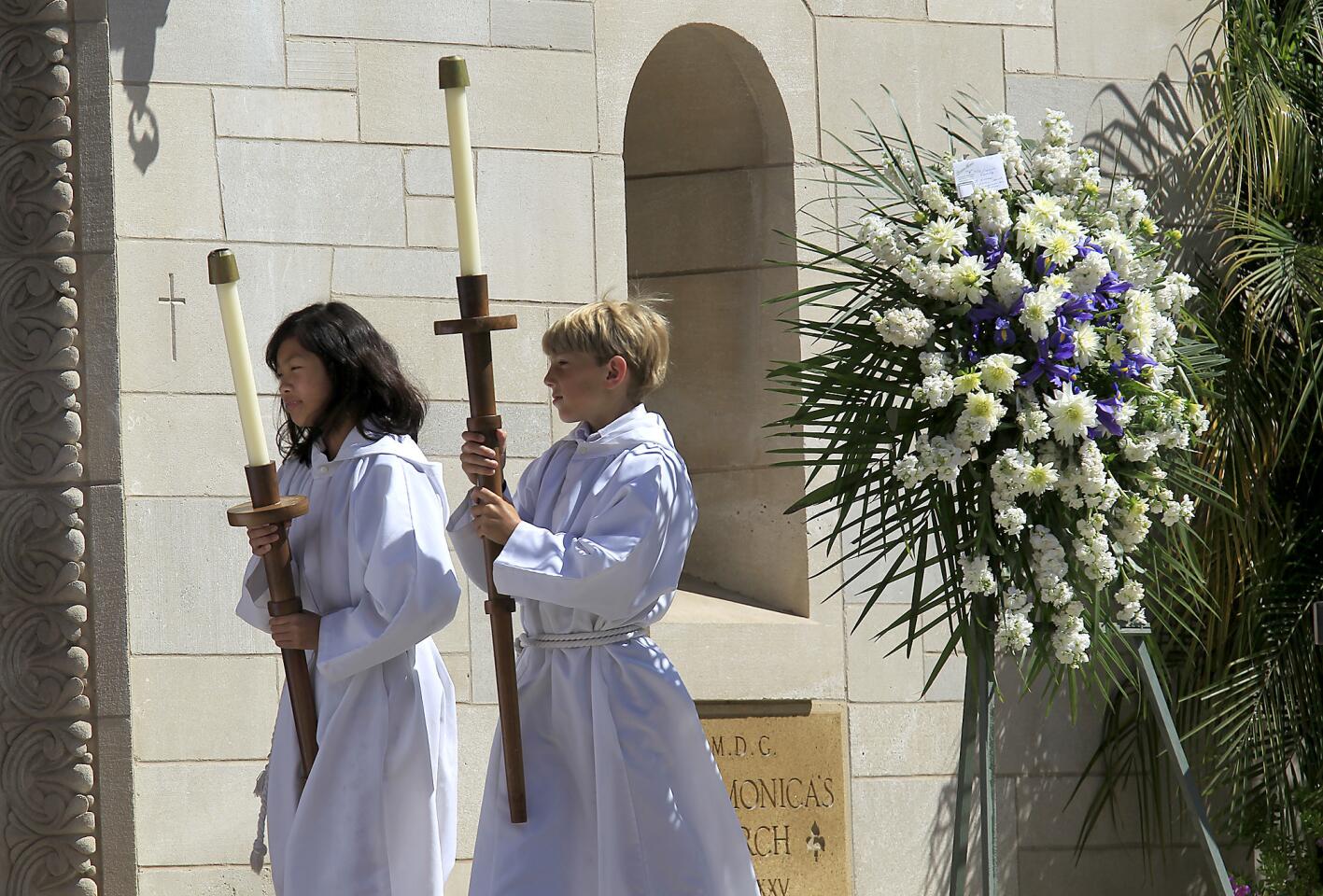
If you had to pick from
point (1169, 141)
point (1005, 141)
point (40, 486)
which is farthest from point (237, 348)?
point (1169, 141)

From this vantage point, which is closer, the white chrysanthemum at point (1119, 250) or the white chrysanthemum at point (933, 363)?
the white chrysanthemum at point (933, 363)

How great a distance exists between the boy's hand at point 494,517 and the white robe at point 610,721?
28 millimetres

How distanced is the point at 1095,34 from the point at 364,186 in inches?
111

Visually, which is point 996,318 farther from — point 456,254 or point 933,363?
point 456,254

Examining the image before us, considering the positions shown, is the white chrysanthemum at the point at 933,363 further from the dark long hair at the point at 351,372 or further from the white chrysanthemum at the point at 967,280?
the dark long hair at the point at 351,372

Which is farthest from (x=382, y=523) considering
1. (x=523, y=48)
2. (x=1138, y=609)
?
(x=523, y=48)

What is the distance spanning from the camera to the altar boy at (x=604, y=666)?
3.73 m

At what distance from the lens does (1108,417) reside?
415cm

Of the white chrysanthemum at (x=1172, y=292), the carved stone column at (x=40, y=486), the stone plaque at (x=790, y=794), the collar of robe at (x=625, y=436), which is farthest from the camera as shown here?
the stone plaque at (x=790, y=794)

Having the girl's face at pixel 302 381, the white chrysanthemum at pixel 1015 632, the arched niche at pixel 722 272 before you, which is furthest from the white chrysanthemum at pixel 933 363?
the arched niche at pixel 722 272

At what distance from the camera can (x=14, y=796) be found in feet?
17.9

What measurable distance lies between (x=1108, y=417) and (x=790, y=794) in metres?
2.50

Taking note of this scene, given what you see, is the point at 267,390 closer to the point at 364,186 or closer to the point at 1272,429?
the point at 364,186

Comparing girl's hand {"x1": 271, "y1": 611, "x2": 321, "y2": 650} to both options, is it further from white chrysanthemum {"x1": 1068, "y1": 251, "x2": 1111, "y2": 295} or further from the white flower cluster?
white chrysanthemum {"x1": 1068, "y1": 251, "x2": 1111, "y2": 295}
